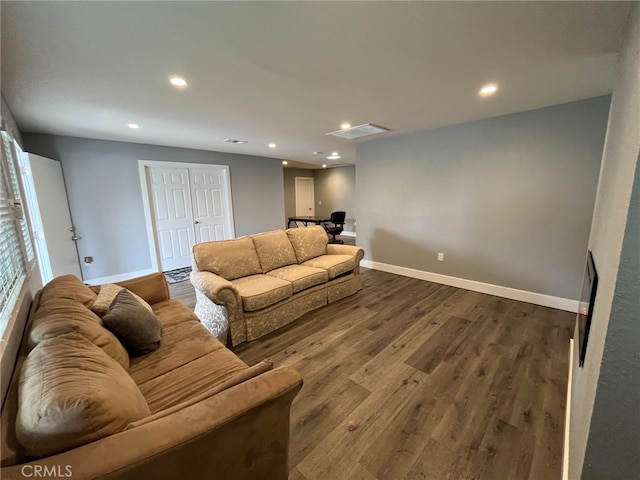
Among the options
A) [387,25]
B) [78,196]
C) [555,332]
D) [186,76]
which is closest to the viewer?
[387,25]

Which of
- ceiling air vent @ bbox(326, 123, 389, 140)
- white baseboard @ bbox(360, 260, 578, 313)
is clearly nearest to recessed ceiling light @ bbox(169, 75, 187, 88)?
ceiling air vent @ bbox(326, 123, 389, 140)

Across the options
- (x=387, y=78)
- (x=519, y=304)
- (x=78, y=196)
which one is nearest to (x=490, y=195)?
(x=519, y=304)

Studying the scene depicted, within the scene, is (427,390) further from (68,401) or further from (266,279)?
(68,401)

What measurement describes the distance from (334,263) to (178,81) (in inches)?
94.3

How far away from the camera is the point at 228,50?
5.33ft

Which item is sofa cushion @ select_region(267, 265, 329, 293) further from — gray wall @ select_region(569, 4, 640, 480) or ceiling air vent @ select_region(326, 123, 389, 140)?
gray wall @ select_region(569, 4, 640, 480)

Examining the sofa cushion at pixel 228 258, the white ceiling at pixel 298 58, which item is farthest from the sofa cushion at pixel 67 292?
the white ceiling at pixel 298 58

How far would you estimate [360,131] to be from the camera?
12.1ft

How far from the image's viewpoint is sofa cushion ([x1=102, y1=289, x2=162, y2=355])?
151cm

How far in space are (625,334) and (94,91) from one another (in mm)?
3481

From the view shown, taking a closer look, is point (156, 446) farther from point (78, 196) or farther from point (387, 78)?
point (78, 196)

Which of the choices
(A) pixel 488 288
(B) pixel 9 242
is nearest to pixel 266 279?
(B) pixel 9 242

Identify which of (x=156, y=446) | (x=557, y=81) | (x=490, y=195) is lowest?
(x=156, y=446)

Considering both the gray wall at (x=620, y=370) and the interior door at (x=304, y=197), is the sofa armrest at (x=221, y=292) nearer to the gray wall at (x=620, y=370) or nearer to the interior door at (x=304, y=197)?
the gray wall at (x=620, y=370)
